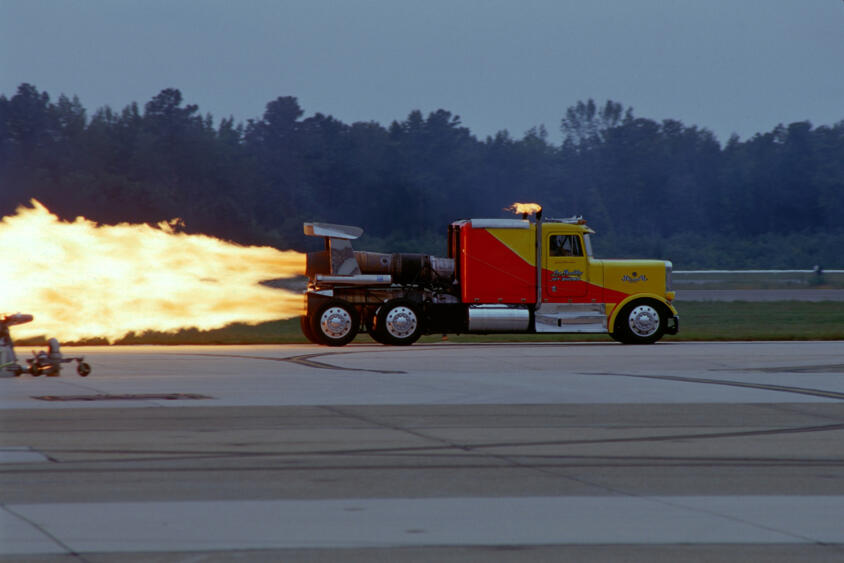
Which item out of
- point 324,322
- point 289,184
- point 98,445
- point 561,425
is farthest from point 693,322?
A: point 289,184

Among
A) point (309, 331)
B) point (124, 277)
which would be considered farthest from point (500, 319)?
point (124, 277)

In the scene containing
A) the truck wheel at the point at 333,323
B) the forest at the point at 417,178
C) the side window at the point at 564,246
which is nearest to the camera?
the truck wheel at the point at 333,323

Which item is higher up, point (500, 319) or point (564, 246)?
point (564, 246)

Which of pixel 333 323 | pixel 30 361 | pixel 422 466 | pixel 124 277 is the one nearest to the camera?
pixel 422 466

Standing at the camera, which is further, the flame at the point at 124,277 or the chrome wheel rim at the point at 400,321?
the chrome wheel rim at the point at 400,321

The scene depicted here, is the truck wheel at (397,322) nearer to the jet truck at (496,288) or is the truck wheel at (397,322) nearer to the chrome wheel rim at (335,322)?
the jet truck at (496,288)

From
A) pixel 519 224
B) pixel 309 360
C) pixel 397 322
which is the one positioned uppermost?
pixel 519 224

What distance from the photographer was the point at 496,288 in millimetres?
26906

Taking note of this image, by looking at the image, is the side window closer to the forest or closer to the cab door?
the cab door

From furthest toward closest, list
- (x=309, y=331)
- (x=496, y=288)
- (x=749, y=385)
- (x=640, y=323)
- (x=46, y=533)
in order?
(x=640, y=323) < (x=496, y=288) < (x=309, y=331) < (x=749, y=385) < (x=46, y=533)

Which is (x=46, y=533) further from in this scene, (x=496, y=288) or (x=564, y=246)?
(x=564, y=246)

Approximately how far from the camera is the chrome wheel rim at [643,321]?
27.1m

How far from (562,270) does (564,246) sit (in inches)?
21.7

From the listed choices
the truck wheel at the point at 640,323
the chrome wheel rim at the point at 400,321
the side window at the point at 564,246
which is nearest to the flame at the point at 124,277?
the chrome wheel rim at the point at 400,321
